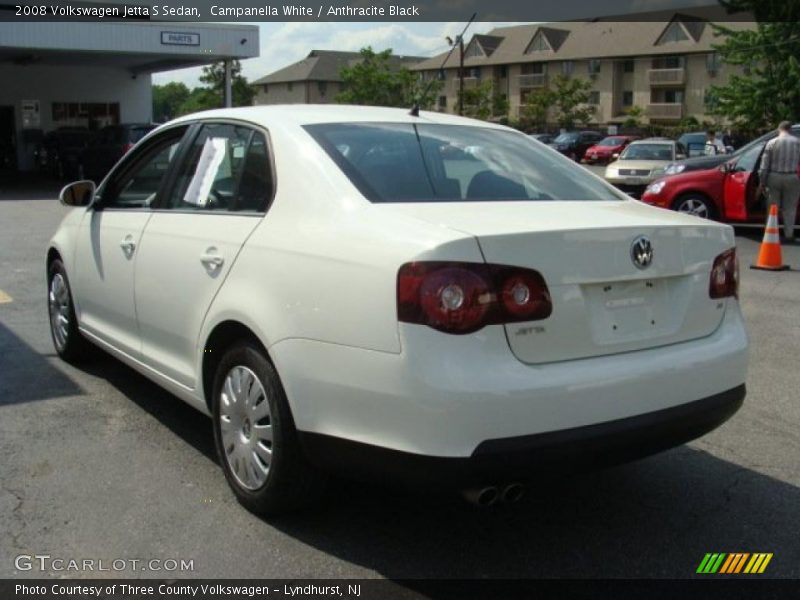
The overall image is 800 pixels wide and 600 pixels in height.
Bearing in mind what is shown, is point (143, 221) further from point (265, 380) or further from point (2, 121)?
point (2, 121)

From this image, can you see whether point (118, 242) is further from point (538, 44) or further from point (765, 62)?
point (538, 44)

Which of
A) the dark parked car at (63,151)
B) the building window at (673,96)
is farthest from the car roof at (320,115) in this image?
the building window at (673,96)

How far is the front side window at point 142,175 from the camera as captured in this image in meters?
4.52

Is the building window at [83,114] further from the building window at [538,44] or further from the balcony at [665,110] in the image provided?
the building window at [538,44]

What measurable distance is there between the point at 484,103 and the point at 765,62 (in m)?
46.7

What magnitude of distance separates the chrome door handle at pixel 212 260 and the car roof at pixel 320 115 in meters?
0.64

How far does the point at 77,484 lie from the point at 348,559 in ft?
4.64

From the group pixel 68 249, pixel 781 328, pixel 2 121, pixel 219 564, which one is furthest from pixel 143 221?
pixel 2 121

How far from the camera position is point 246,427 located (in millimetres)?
3465

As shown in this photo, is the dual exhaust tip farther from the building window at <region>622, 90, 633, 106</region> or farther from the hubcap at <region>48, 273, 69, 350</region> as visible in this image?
the building window at <region>622, 90, 633, 106</region>

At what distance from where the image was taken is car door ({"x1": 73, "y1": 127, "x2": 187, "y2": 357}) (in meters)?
4.45

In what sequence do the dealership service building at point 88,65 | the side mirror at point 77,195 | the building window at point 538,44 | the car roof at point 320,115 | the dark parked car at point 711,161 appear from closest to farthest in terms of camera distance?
the car roof at point 320,115
the side mirror at point 77,195
the dark parked car at point 711,161
the dealership service building at point 88,65
the building window at point 538,44

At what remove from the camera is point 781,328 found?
714cm

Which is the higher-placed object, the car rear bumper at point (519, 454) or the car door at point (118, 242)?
the car door at point (118, 242)
